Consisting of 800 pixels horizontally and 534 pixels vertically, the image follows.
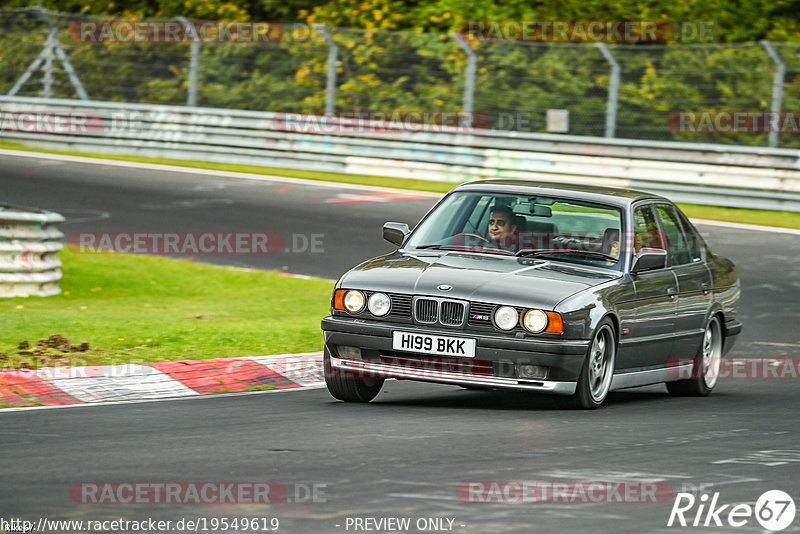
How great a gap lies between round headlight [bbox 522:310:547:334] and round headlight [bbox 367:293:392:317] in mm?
842

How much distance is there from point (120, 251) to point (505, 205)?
898cm

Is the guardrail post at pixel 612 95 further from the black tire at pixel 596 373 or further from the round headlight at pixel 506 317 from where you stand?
the round headlight at pixel 506 317

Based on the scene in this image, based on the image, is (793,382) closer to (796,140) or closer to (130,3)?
(796,140)

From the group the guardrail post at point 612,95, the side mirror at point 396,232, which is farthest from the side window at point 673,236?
the guardrail post at point 612,95

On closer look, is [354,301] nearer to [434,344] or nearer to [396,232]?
[434,344]

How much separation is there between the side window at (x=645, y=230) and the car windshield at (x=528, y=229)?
0.49 ft

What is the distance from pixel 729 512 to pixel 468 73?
20.0 m

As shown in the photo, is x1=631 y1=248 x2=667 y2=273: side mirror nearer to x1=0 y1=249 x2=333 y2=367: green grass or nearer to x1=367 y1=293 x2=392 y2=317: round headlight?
x1=367 y1=293 x2=392 y2=317: round headlight

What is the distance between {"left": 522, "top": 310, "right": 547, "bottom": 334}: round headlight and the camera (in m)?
8.08

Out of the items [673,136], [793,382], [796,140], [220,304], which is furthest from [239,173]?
[793,382]

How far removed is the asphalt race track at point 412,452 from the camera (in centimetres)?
544

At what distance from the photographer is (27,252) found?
1381 centimetres

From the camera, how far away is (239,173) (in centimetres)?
2516

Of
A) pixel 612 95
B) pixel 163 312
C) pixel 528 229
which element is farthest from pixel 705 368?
pixel 612 95
